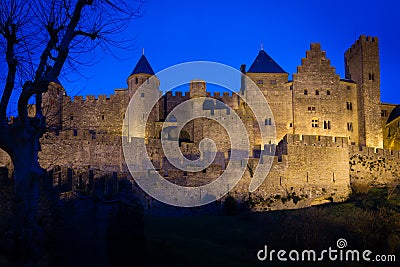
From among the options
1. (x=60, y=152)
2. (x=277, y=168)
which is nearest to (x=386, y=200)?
(x=277, y=168)

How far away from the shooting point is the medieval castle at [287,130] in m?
32.8

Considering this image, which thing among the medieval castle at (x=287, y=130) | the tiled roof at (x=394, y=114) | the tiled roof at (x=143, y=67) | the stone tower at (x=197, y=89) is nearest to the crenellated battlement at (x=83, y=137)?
the medieval castle at (x=287, y=130)

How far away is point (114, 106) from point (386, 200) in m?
23.0

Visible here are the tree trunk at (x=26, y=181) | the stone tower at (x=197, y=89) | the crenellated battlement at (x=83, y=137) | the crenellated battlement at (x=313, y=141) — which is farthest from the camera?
the stone tower at (x=197, y=89)

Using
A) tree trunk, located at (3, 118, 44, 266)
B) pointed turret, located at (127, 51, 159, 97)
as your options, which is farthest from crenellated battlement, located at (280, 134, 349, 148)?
tree trunk, located at (3, 118, 44, 266)

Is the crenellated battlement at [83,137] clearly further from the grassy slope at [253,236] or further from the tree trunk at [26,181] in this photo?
the tree trunk at [26,181]

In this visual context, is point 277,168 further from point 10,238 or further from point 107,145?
point 10,238

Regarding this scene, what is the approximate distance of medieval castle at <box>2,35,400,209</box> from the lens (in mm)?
32781

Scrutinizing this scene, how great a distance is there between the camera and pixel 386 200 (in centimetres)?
3123

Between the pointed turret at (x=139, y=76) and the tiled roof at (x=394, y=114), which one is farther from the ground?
the pointed turret at (x=139, y=76)

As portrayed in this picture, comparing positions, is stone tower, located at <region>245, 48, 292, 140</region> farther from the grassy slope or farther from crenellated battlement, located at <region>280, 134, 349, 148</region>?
the grassy slope

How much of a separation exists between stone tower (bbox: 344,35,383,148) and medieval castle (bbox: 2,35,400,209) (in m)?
0.08

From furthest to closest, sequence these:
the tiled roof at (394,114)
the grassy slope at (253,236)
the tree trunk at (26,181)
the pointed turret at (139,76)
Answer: the tiled roof at (394,114)
the pointed turret at (139,76)
the grassy slope at (253,236)
the tree trunk at (26,181)

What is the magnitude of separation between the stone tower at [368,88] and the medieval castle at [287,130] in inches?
3.3
